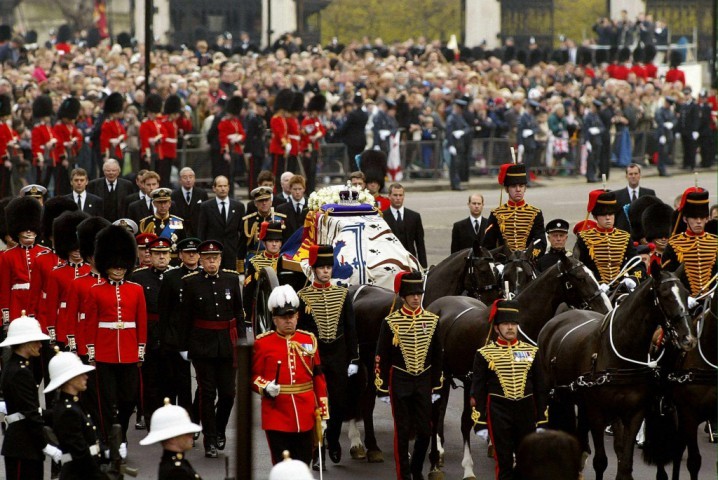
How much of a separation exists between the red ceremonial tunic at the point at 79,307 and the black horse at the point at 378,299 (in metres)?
2.01

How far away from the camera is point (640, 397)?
11992 millimetres

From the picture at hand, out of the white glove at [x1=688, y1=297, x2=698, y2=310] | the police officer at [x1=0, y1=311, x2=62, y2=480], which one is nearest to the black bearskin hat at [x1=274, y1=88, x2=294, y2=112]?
the white glove at [x1=688, y1=297, x2=698, y2=310]

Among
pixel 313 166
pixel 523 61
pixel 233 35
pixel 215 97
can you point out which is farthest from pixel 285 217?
pixel 233 35

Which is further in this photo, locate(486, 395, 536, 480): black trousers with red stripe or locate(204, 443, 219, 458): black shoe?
locate(204, 443, 219, 458): black shoe

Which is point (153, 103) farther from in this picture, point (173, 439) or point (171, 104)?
point (173, 439)

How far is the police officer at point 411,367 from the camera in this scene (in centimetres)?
1203

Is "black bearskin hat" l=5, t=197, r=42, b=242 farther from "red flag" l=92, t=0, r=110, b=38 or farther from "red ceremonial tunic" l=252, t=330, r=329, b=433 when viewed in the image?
"red flag" l=92, t=0, r=110, b=38

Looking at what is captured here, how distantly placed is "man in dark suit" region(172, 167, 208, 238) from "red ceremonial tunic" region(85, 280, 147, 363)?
18.5 feet

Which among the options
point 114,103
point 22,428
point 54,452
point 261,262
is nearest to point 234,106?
point 114,103

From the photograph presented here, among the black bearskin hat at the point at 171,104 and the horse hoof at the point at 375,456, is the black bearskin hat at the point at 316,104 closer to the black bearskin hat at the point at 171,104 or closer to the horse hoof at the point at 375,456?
the black bearskin hat at the point at 171,104

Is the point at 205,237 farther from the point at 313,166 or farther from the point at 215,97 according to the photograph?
the point at 215,97

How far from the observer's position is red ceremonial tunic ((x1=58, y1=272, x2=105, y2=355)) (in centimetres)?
1276

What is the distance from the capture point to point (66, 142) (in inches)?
994

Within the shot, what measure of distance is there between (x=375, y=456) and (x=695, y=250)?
2865 millimetres
